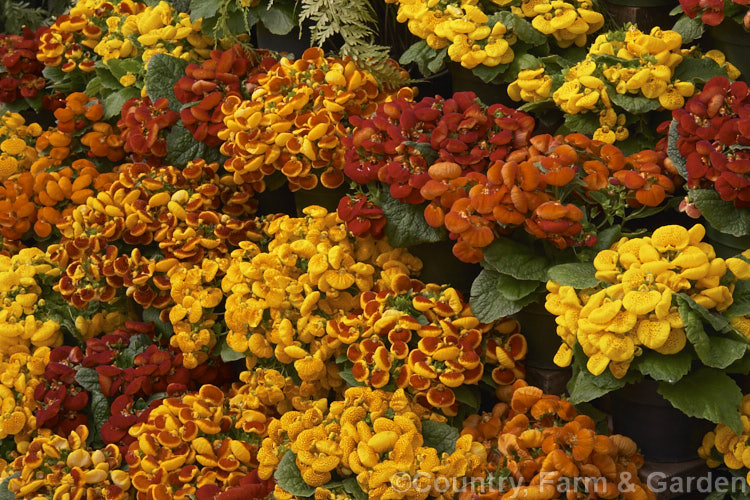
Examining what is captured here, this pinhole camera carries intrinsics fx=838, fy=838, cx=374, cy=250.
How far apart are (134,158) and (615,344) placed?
154cm

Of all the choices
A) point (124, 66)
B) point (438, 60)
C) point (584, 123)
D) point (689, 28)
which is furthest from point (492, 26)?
point (124, 66)

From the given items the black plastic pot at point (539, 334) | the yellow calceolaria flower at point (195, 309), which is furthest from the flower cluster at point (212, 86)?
Result: the black plastic pot at point (539, 334)

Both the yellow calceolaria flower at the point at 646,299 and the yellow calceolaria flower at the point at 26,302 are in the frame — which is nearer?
the yellow calceolaria flower at the point at 646,299

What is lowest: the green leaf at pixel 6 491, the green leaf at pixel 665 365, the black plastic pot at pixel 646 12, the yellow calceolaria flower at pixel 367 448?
the green leaf at pixel 6 491

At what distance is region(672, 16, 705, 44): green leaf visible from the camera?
1.85m

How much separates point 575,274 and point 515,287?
0.16m

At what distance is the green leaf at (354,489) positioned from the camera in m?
1.51

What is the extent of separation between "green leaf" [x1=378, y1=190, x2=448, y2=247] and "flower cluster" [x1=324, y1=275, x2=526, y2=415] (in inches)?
3.6

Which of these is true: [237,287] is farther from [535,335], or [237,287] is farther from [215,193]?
[535,335]

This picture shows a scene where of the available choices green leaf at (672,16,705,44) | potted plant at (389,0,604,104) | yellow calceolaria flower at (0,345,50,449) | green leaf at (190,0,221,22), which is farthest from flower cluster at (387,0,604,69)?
yellow calceolaria flower at (0,345,50,449)

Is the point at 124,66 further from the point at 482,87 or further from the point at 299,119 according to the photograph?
the point at 482,87

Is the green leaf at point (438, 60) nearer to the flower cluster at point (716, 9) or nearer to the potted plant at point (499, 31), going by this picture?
the potted plant at point (499, 31)

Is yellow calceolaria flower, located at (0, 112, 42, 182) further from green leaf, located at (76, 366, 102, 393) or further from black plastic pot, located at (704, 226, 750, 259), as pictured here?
black plastic pot, located at (704, 226, 750, 259)

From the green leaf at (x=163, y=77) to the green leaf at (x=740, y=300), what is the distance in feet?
4.92
